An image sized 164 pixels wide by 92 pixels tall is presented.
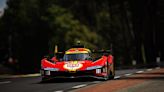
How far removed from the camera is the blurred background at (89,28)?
51.8m

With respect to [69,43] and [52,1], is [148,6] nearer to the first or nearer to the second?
[69,43]

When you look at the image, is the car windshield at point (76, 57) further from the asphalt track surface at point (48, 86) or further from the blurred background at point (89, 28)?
the blurred background at point (89, 28)

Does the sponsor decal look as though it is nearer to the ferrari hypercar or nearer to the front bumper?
the ferrari hypercar

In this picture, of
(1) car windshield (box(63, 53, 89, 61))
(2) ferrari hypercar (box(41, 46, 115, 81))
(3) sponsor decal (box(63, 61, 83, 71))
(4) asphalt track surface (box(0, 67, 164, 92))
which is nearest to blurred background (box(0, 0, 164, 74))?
(1) car windshield (box(63, 53, 89, 61))

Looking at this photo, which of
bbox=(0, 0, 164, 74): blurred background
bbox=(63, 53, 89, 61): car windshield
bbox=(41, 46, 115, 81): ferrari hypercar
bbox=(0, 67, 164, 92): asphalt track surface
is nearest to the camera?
bbox=(0, 67, 164, 92): asphalt track surface

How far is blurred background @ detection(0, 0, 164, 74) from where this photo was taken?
51.8 metres

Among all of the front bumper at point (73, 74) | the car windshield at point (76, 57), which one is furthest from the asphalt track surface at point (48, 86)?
the car windshield at point (76, 57)

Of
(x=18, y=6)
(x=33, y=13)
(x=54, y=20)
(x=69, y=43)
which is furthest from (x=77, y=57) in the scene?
(x=18, y=6)

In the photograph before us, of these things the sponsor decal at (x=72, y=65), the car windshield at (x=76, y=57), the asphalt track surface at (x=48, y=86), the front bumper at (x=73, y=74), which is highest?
the car windshield at (x=76, y=57)

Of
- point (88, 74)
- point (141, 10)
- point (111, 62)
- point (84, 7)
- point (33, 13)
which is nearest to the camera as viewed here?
point (88, 74)

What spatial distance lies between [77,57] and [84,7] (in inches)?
2064

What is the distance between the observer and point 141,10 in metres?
51.8

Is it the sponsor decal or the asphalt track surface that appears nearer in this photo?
the asphalt track surface

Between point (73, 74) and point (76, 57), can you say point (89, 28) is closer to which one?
point (76, 57)
